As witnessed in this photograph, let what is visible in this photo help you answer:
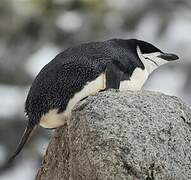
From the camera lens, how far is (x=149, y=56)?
2.85 meters

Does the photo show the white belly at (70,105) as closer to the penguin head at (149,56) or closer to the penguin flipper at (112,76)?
the penguin flipper at (112,76)

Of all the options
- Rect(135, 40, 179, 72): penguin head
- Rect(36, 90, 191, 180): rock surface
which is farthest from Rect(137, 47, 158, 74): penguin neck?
Rect(36, 90, 191, 180): rock surface

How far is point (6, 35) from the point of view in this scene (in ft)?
25.3

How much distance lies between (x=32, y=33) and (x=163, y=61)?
470cm

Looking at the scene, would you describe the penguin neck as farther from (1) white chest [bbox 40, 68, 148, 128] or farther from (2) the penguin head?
(1) white chest [bbox 40, 68, 148, 128]

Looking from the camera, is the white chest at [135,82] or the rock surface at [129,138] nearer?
the rock surface at [129,138]

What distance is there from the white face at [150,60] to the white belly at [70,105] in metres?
0.24

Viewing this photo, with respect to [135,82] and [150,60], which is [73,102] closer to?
[135,82]

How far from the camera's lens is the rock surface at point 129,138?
2.29m

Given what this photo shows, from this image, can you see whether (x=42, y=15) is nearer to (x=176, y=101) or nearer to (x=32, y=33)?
(x=32, y=33)

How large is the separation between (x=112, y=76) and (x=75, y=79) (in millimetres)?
109

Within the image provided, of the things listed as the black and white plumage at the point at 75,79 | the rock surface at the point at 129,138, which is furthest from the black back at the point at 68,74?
the rock surface at the point at 129,138

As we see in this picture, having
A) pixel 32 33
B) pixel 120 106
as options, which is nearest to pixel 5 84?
pixel 32 33

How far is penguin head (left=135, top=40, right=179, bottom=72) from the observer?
282 cm
